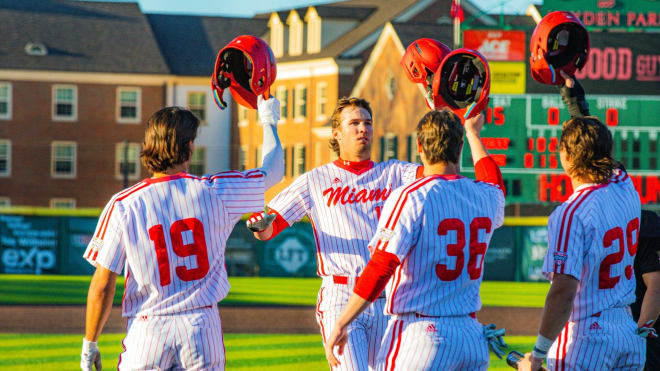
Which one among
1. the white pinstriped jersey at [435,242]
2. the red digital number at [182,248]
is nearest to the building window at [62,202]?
the red digital number at [182,248]

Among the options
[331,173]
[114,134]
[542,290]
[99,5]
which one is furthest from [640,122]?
[99,5]

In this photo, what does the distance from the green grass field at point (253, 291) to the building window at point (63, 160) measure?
20.7 meters

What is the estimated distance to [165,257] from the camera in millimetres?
4332

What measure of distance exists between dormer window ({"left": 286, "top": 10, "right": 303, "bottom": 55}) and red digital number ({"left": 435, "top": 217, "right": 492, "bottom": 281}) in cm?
3893

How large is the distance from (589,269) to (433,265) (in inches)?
27.1

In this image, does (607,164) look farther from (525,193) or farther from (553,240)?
(525,193)

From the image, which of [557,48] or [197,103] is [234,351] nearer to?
[557,48]

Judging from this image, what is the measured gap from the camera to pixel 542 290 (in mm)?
21922

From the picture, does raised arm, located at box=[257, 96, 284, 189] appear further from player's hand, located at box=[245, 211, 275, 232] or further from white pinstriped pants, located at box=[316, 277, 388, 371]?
white pinstriped pants, located at box=[316, 277, 388, 371]

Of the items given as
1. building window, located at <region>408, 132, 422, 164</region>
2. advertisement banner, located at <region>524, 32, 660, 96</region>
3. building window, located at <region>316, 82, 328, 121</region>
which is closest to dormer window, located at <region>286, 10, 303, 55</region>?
building window, located at <region>316, 82, 328, 121</region>

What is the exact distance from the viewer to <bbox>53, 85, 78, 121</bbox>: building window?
4384cm

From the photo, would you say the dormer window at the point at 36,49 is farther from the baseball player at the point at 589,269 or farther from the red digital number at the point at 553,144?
the baseball player at the point at 589,269

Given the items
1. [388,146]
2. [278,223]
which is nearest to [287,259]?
[388,146]

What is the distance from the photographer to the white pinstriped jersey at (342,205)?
5.54m
